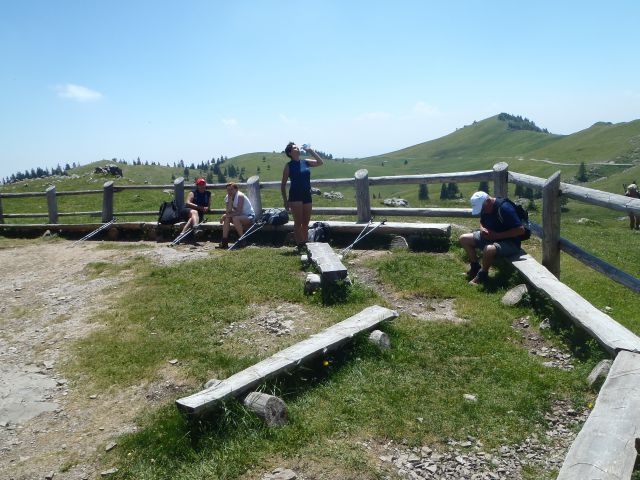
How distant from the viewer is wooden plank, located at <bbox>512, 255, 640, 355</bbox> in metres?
5.25

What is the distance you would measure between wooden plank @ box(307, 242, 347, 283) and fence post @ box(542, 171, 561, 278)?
3273 mm

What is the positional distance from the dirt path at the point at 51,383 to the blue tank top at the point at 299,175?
117 inches

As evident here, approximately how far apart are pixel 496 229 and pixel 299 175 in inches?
177

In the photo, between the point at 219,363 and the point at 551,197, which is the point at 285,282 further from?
the point at 551,197

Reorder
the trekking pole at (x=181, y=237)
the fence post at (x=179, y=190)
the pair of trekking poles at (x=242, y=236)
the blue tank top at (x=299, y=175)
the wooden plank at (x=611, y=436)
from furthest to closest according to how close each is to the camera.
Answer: the fence post at (x=179, y=190)
the trekking pole at (x=181, y=237)
the pair of trekking poles at (x=242, y=236)
the blue tank top at (x=299, y=175)
the wooden plank at (x=611, y=436)

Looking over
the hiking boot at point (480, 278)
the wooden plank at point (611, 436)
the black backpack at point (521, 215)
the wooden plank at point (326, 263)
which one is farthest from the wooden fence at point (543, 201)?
the wooden plank at point (326, 263)

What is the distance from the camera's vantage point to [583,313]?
6133 millimetres

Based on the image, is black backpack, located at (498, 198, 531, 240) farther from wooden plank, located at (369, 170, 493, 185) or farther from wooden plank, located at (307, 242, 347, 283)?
wooden plank, located at (307, 242, 347, 283)

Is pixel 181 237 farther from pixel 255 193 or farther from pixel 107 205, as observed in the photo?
pixel 107 205

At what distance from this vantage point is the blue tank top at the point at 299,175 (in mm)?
11602

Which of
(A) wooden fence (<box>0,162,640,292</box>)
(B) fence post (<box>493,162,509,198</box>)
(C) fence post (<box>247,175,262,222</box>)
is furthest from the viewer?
(C) fence post (<box>247,175,262,222</box>)

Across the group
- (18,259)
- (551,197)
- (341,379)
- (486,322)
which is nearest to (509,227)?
(551,197)

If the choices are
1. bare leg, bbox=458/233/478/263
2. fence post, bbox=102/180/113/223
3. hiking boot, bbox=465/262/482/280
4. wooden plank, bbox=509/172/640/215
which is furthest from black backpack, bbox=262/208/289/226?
fence post, bbox=102/180/113/223

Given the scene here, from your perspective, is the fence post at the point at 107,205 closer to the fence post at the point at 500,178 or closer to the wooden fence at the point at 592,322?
the wooden fence at the point at 592,322
